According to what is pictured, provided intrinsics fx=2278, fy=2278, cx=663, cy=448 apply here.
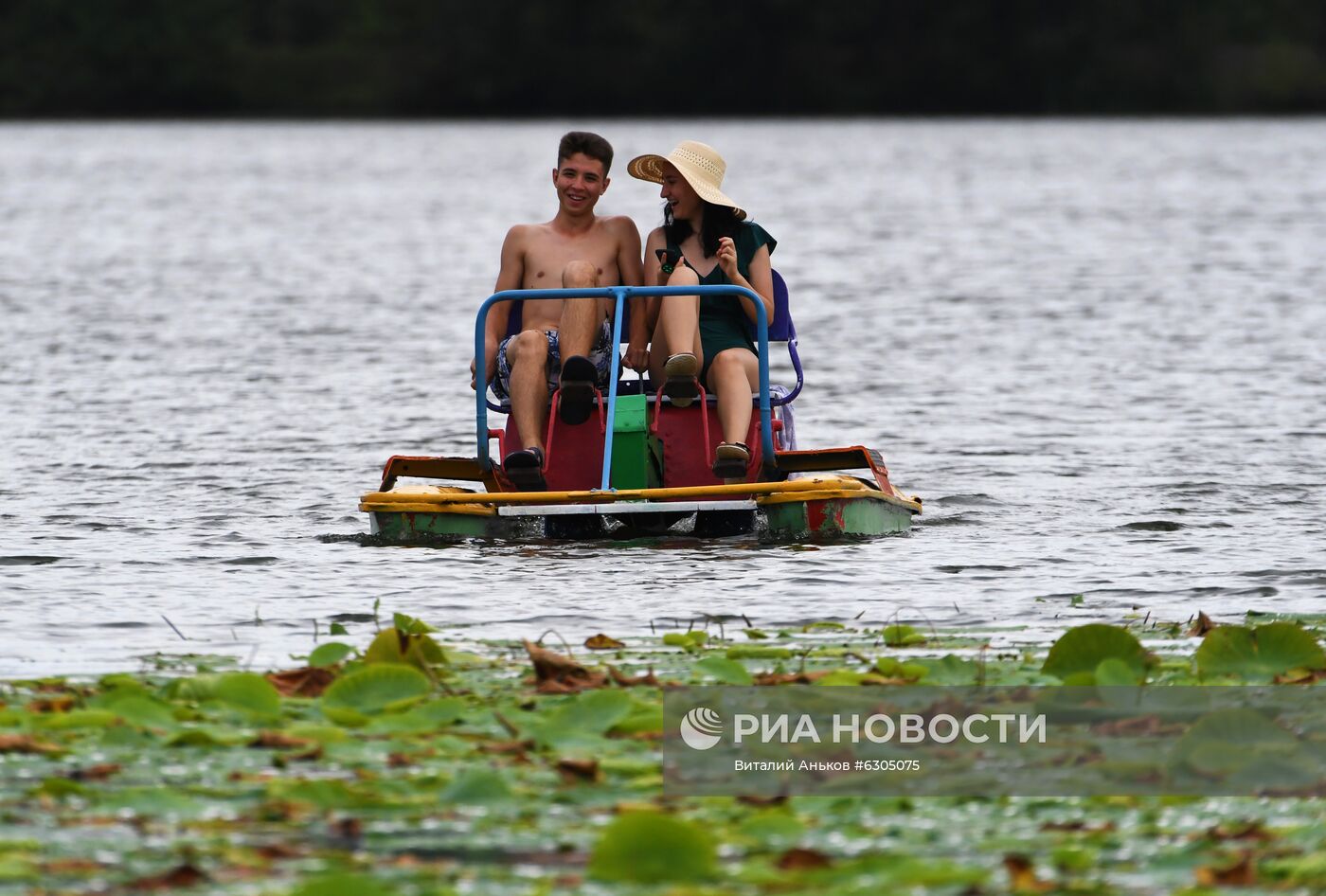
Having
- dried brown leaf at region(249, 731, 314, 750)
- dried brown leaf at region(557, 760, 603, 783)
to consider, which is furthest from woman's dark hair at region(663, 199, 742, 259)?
dried brown leaf at region(557, 760, 603, 783)

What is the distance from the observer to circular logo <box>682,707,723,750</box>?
5.86 metres

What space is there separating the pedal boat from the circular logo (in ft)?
9.94

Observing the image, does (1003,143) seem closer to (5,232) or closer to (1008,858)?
(5,232)

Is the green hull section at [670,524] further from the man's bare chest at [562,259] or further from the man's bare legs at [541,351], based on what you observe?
the man's bare chest at [562,259]

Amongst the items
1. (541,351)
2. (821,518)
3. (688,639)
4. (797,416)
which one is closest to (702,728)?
(688,639)

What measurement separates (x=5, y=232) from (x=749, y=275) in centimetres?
2745

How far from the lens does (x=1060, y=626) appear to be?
7777 mm

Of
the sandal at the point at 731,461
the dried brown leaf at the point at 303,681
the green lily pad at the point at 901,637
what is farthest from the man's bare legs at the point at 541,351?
the dried brown leaf at the point at 303,681

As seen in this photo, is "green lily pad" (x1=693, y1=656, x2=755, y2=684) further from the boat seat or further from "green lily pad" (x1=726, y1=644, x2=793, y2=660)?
the boat seat

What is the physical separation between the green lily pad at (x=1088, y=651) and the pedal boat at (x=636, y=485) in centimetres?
264

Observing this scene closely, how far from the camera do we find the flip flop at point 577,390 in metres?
9.59

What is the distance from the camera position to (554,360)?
10.0 m

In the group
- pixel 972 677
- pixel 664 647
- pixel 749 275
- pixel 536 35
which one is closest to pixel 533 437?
pixel 749 275

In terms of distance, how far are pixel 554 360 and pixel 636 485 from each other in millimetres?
791
